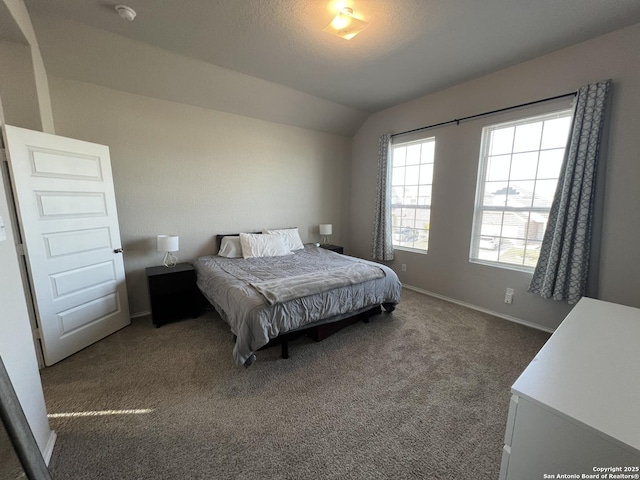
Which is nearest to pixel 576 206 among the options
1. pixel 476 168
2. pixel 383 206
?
pixel 476 168

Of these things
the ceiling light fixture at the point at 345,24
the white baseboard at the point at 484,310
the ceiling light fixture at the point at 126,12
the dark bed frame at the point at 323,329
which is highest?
the ceiling light fixture at the point at 126,12

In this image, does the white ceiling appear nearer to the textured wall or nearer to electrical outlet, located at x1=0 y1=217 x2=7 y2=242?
the textured wall

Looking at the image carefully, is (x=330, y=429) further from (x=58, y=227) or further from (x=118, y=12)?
(x=118, y=12)

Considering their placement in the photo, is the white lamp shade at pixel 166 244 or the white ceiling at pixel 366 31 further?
the white lamp shade at pixel 166 244

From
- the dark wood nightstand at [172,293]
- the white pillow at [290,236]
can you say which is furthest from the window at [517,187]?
the dark wood nightstand at [172,293]

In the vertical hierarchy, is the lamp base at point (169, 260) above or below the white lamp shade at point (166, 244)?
below

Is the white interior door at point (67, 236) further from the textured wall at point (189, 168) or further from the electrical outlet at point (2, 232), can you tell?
the electrical outlet at point (2, 232)

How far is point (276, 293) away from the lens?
2.07 m

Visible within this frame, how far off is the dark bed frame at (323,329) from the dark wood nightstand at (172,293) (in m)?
0.81

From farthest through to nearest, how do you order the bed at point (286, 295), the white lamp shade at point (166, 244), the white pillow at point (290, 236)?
the white pillow at point (290, 236), the white lamp shade at point (166, 244), the bed at point (286, 295)

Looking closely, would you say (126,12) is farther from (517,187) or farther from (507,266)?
(507,266)

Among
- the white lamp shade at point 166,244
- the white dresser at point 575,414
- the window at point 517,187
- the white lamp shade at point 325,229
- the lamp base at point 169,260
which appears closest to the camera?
the white dresser at point 575,414

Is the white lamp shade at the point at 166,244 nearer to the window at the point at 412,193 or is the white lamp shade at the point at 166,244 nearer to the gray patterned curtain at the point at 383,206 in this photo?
the gray patterned curtain at the point at 383,206

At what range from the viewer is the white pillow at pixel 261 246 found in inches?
136
